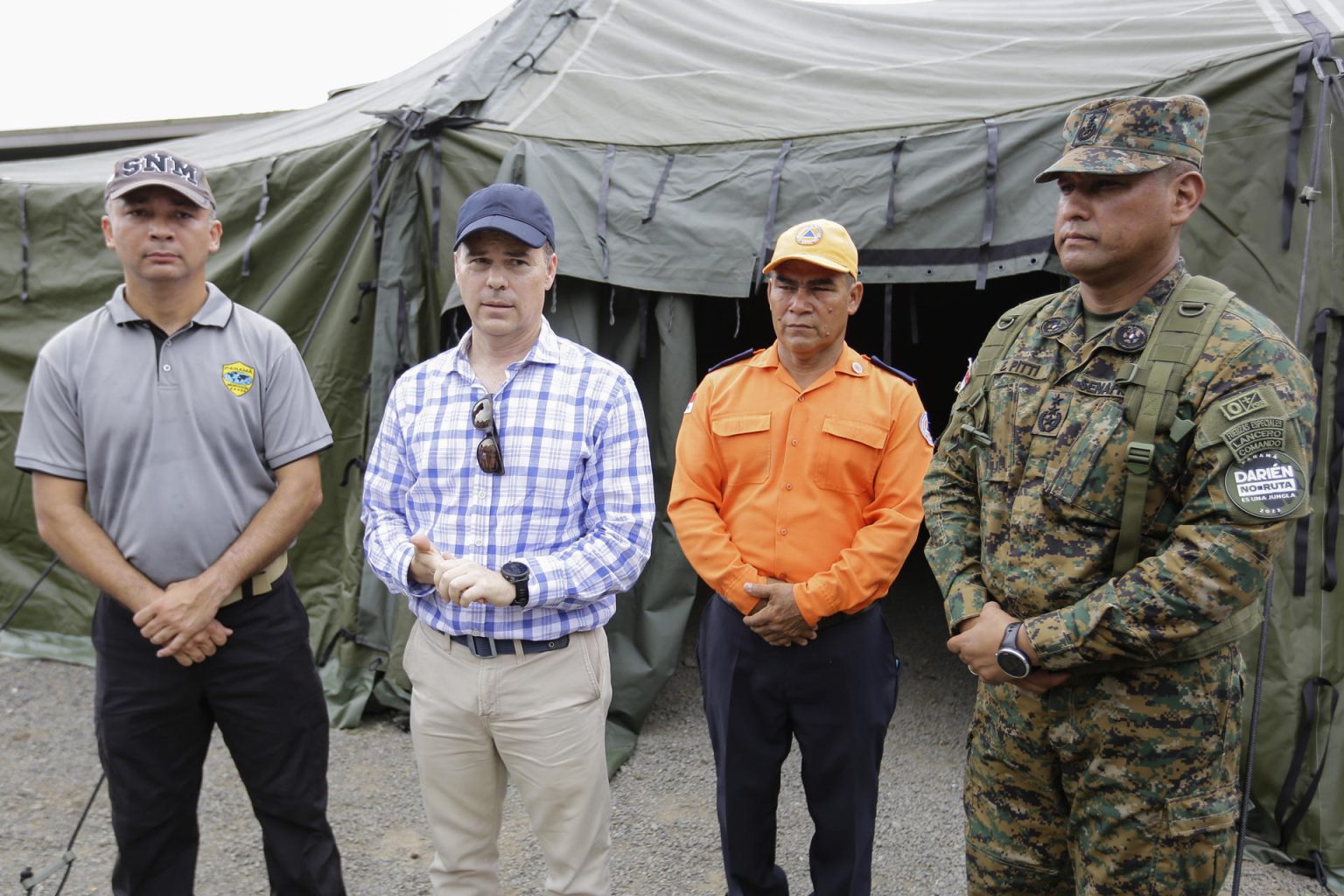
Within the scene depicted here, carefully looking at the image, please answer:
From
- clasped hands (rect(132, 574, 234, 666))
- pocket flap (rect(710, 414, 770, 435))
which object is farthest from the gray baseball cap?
pocket flap (rect(710, 414, 770, 435))

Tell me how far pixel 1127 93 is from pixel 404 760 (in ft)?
10.7

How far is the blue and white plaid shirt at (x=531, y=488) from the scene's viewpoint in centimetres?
208

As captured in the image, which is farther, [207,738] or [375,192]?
[375,192]

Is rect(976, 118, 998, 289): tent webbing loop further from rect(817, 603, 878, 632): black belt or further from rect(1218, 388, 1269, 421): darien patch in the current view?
rect(1218, 388, 1269, 421): darien patch

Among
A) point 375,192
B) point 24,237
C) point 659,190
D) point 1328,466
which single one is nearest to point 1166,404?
point 1328,466

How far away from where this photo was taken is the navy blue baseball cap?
2074 millimetres

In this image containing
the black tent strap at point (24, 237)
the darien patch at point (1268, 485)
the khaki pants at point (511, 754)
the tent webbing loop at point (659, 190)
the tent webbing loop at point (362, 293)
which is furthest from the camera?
the black tent strap at point (24, 237)

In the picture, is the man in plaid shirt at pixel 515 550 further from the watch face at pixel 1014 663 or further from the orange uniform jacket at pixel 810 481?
the watch face at pixel 1014 663

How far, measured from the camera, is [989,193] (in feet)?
10.6

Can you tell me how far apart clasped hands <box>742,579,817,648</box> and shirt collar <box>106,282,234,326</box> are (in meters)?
1.33

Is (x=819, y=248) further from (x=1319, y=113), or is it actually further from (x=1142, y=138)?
(x=1319, y=113)

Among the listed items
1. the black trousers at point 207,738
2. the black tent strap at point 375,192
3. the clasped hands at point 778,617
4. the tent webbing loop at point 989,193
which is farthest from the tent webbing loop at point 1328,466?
the black tent strap at point 375,192

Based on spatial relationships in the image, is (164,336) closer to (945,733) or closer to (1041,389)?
(1041,389)

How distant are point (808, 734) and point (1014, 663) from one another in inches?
27.3
